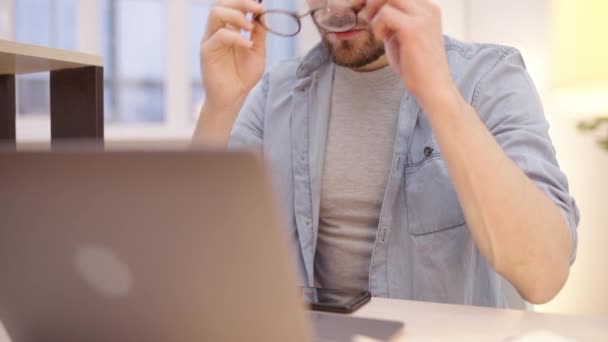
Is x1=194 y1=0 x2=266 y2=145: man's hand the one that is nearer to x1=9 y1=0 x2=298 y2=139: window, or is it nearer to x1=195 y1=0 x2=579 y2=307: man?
x1=195 y1=0 x2=579 y2=307: man

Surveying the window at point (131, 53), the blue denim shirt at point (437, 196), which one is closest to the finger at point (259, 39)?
the blue denim shirt at point (437, 196)

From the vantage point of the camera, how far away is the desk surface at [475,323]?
0.69 metres

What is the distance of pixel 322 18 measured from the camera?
1.21 metres

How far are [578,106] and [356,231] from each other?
66 cm

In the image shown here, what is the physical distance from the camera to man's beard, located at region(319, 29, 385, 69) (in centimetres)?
123

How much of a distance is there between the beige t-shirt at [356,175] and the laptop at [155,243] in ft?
2.41

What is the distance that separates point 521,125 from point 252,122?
2.02ft

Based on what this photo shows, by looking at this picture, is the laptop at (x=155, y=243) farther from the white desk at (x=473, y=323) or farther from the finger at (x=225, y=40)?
the finger at (x=225, y=40)

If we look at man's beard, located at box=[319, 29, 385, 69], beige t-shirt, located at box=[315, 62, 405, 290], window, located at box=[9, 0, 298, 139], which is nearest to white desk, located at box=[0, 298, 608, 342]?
beige t-shirt, located at box=[315, 62, 405, 290]

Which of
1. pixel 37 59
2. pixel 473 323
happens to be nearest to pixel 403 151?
pixel 473 323

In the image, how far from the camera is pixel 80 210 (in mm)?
429

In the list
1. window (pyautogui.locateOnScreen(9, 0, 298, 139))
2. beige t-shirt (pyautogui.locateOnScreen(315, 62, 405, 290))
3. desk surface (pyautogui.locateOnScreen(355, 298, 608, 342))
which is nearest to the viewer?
desk surface (pyautogui.locateOnScreen(355, 298, 608, 342))

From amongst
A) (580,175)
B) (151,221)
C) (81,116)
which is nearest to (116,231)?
(151,221)

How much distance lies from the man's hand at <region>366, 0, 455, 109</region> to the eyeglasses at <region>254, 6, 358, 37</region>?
25cm
